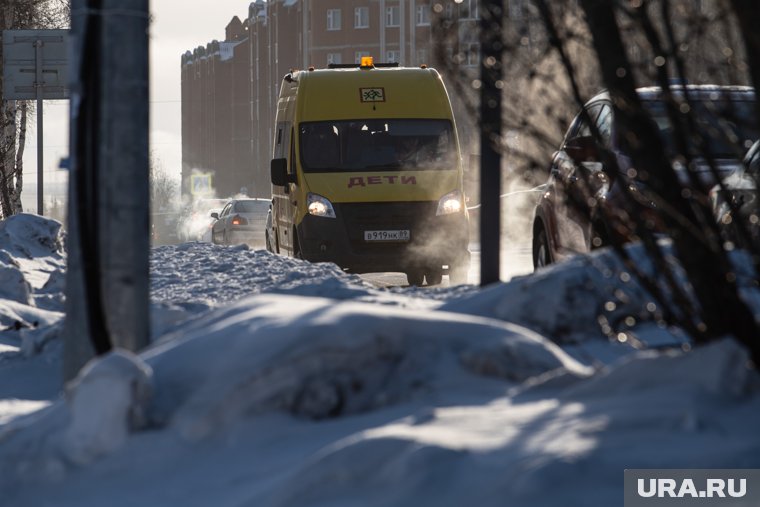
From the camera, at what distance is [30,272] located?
A: 15.1m

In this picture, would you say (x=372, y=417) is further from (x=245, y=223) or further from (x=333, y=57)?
(x=333, y=57)

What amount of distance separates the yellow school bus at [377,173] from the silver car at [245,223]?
51.6 ft

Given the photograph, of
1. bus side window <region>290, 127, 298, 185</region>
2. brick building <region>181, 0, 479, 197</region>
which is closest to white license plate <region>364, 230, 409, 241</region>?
bus side window <region>290, 127, 298, 185</region>

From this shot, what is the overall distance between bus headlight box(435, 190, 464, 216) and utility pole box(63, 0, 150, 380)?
1143 centimetres

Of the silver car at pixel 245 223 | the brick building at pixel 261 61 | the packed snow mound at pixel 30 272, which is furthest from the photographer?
the brick building at pixel 261 61

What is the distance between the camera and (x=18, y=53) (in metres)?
22.4

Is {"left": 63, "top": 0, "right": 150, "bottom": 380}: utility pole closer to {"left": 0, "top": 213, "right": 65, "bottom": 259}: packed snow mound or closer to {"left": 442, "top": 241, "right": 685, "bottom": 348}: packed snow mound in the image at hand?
{"left": 442, "top": 241, "right": 685, "bottom": 348}: packed snow mound

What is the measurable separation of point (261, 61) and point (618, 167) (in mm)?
102532

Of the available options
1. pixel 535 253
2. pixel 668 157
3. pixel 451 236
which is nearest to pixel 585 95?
pixel 668 157

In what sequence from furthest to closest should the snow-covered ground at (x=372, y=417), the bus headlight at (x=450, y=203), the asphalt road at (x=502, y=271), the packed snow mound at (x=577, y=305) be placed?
the asphalt road at (x=502, y=271) → the bus headlight at (x=450, y=203) → the packed snow mound at (x=577, y=305) → the snow-covered ground at (x=372, y=417)

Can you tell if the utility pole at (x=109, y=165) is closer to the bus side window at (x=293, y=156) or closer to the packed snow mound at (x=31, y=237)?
the packed snow mound at (x=31, y=237)

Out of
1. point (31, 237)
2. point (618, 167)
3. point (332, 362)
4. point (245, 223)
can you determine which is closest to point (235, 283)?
point (31, 237)

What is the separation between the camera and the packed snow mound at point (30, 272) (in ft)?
36.7

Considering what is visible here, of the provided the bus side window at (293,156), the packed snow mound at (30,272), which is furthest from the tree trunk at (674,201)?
the bus side window at (293,156)
